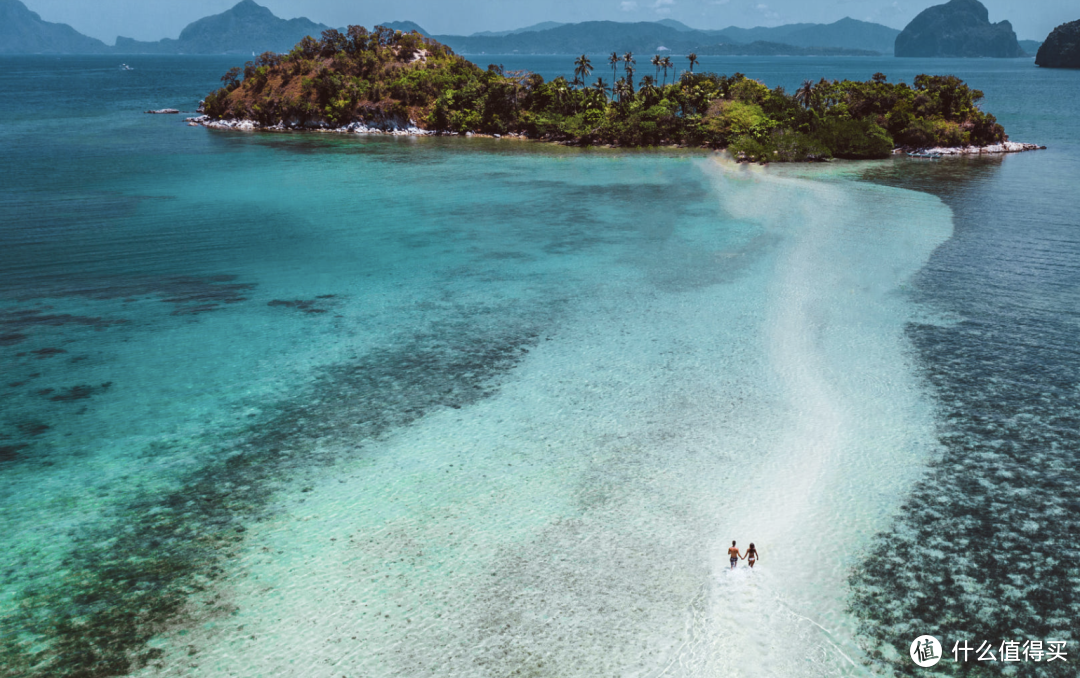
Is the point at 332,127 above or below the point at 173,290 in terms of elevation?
above

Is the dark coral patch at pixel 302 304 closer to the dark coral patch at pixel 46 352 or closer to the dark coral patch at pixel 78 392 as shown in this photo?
the dark coral patch at pixel 46 352

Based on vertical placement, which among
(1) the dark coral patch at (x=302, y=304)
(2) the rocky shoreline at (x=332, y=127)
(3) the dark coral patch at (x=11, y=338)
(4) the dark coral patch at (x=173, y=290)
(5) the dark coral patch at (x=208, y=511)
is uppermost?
(2) the rocky shoreline at (x=332, y=127)

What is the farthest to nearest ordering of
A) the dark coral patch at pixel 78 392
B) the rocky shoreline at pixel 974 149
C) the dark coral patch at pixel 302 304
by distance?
the rocky shoreline at pixel 974 149 < the dark coral patch at pixel 302 304 < the dark coral patch at pixel 78 392

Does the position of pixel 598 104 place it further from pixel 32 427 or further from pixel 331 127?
pixel 32 427

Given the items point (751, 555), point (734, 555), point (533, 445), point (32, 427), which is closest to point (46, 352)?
point (32, 427)

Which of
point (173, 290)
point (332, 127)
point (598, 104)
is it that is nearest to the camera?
point (173, 290)

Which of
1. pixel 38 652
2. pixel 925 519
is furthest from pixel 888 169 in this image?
pixel 38 652

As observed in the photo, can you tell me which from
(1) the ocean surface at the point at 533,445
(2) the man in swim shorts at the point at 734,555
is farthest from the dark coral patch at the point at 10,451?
(2) the man in swim shorts at the point at 734,555

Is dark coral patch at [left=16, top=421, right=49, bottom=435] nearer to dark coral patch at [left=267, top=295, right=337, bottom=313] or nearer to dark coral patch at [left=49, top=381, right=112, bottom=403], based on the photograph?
dark coral patch at [left=49, top=381, right=112, bottom=403]
